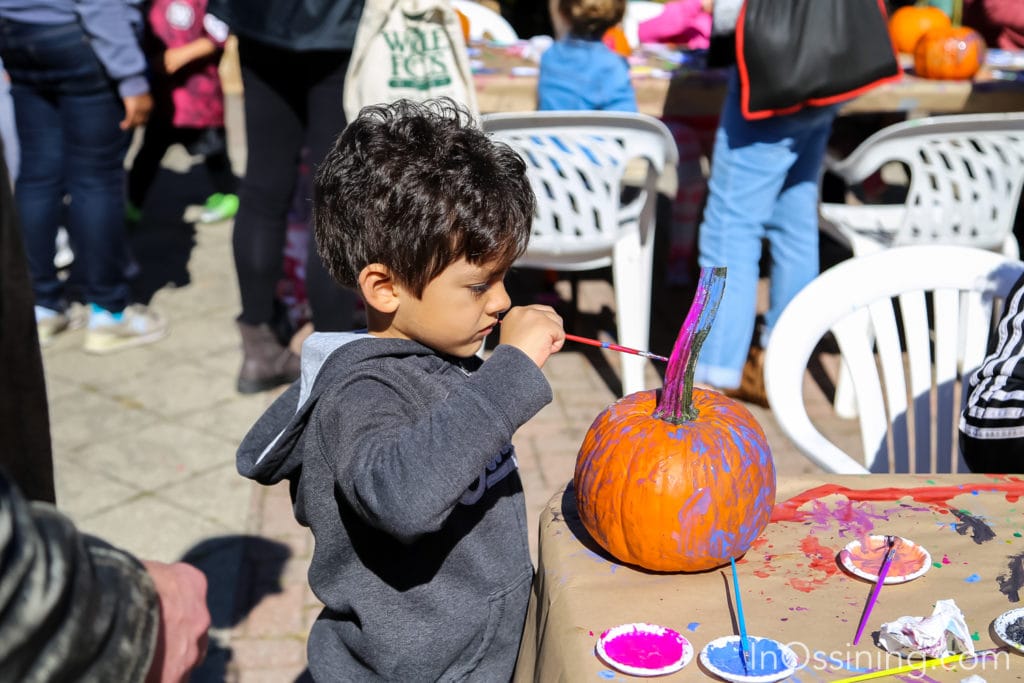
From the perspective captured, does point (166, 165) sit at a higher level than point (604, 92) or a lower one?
lower

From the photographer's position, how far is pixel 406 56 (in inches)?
141

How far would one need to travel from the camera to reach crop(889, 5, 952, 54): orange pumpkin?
4793 mm

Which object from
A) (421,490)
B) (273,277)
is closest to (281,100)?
(273,277)

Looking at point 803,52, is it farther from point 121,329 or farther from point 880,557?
point 121,329

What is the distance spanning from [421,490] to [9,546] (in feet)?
1.76

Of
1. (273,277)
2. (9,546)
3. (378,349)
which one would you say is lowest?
(273,277)

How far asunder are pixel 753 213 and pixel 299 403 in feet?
8.15

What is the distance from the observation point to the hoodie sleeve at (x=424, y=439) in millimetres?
1349

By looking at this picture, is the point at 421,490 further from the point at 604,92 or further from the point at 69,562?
the point at 604,92

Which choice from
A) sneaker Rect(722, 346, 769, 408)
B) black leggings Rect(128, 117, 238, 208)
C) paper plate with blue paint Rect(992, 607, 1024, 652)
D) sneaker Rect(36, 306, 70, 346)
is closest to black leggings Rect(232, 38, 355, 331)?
sneaker Rect(36, 306, 70, 346)

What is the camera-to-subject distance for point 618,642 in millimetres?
1291

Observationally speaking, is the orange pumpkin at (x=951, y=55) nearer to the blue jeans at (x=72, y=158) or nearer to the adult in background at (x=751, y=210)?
the adult in background at (x=751, y=210)

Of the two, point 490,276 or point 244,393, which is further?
point 244,393

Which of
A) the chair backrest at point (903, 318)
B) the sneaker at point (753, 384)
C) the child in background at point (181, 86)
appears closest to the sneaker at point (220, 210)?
the child in background at point (181, 86)
